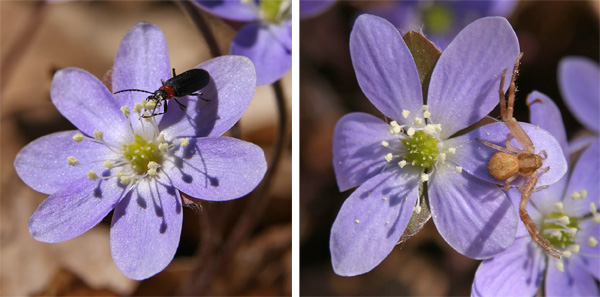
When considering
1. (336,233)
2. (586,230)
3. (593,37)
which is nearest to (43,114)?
(336,233)

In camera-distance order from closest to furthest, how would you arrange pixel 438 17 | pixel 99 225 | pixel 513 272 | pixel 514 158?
1. pixel 514 158
2. pixel 513 272
3. pixel 99 225
4. pixel 438 17

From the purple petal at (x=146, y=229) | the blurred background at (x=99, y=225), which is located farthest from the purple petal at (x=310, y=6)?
the purple petal at (x=146, y=229)

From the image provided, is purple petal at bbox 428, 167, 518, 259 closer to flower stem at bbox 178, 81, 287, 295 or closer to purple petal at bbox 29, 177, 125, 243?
flower stem at bbox 178, 81, 287, 295

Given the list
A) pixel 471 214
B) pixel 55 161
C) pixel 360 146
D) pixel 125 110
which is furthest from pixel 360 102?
pixel 55 161

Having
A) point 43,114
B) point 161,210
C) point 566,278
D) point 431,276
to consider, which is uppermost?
point 161,210

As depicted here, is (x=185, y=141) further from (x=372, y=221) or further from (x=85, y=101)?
(x=372, y=221)

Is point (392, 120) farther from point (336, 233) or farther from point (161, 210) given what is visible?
point (161, 210)

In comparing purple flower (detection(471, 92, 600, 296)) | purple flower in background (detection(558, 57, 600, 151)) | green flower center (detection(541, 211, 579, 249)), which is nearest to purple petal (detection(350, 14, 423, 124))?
purple flower (detection(471, 92, 600, 296))
